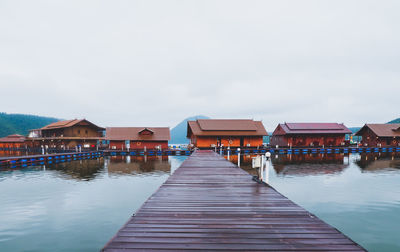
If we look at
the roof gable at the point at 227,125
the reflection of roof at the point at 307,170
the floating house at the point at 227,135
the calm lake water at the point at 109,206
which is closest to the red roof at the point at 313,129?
the floating house at the point at 227,135

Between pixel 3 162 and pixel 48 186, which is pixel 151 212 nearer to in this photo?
pixel 48 186

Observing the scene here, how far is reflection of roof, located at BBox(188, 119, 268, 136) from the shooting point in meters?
46.7

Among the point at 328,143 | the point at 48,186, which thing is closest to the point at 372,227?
the point at 48,186

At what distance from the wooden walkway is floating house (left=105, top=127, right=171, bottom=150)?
4165 centimetres

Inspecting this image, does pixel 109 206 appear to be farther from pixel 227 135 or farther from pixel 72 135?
pixel 72 135

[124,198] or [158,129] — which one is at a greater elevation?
[158,129]

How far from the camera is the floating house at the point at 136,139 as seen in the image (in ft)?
155

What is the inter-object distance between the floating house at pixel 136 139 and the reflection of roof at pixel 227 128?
8.26 meters

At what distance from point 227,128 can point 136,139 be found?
22.1 metres

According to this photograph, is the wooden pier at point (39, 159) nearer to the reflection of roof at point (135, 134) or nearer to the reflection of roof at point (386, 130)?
the reflection of roof at point (135, 134)

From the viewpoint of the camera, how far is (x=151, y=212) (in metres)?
5.99

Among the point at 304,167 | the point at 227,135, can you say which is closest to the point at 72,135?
the point at 227,135

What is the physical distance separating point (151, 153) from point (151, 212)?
130ft

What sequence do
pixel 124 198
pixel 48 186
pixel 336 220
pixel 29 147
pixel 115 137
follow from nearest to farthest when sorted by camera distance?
pixel 336 220 < pixel 124 198 < pixel 48 186 < pixel 115 137 < pixel 29 147
